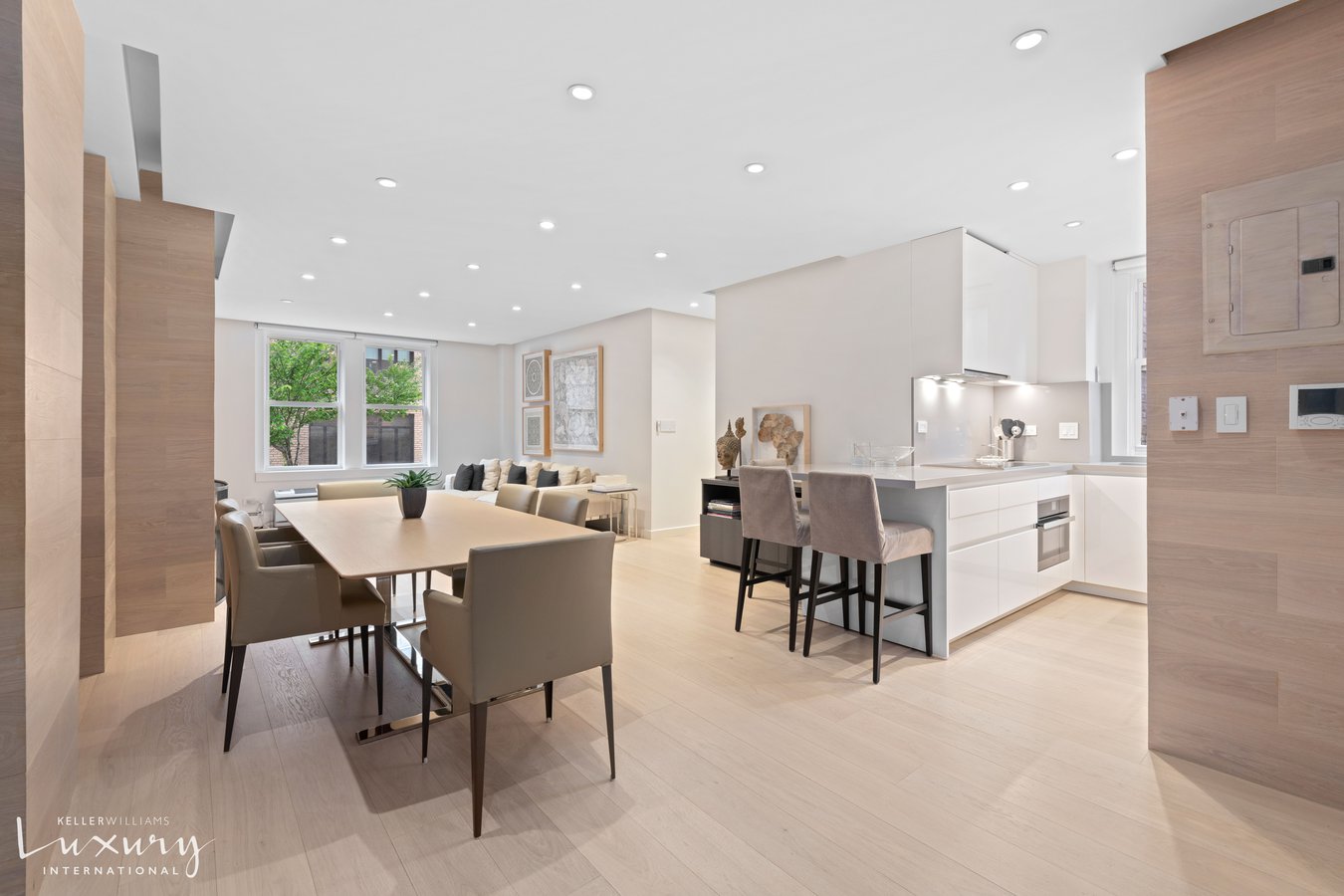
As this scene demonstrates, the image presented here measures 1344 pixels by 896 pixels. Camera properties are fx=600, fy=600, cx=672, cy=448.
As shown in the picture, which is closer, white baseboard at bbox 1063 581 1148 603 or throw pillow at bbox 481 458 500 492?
white baseboard at bbox 1063 581 1148 603

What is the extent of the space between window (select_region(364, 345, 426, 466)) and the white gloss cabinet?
792 centimetres

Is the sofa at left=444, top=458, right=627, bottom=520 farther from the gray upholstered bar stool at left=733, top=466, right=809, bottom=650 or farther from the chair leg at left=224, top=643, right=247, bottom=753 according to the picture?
the chair leg at left=224, top=643, right=247, bottom=753

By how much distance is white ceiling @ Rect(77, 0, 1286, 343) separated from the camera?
198cm

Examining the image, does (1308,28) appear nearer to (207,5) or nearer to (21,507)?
(207,5)

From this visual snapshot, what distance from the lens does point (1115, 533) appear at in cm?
404

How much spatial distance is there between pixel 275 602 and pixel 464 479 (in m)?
5.94

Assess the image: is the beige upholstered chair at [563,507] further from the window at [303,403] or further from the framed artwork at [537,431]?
the window at [303,403]

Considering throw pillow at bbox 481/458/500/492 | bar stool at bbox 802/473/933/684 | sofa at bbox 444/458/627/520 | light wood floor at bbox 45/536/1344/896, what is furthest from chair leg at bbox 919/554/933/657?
throw pillow at bbox 481/458/500/492

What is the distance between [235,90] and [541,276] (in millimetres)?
2873

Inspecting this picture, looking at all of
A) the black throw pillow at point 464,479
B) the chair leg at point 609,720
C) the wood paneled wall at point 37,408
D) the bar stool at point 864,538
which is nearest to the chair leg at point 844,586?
the bar stool at point 864,538

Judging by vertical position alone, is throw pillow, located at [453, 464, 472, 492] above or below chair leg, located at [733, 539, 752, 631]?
above

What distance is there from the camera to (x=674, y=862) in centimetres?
162

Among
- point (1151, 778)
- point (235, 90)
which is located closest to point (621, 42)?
point (235, 90)

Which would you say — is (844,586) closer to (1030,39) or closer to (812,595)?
(812,595)
